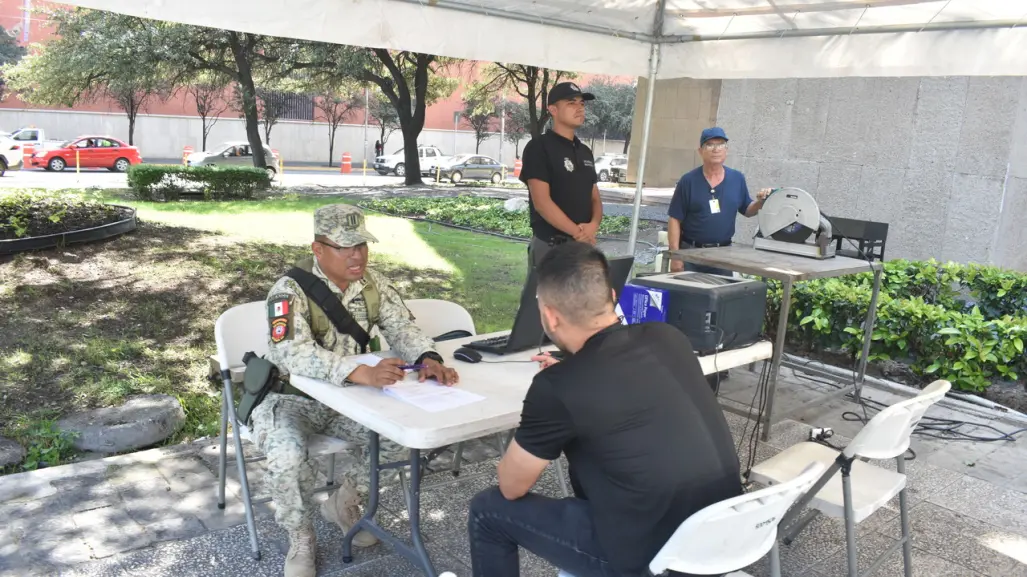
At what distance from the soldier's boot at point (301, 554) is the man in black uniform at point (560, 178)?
2209 mm

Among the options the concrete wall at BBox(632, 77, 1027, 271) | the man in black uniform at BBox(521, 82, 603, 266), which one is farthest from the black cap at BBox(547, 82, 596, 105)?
the concrete wall at BBox(632, 77, 1027, 271)

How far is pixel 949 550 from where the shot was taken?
345cm

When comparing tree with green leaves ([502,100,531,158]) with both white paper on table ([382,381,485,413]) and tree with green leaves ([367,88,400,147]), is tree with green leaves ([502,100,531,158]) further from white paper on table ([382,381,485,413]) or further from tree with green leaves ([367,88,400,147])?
white paper on table ([382,381,485,413])

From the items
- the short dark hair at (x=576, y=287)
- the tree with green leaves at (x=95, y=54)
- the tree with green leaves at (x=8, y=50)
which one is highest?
the tree with green leaves at (x=8, y=50)

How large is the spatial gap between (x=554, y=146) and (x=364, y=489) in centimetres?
242

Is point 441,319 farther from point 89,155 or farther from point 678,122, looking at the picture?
point 89,155

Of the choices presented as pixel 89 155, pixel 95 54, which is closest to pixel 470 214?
pixel 95 54

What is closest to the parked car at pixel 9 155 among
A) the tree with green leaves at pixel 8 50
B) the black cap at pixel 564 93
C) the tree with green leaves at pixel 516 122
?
the tree with green leaves at pixel 8 50

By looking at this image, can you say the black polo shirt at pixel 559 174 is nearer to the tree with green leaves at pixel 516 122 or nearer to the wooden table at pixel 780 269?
the wooden table at pixel 780 269

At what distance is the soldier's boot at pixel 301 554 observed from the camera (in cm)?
286

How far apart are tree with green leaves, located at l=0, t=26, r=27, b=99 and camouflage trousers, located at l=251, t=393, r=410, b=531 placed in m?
38.8

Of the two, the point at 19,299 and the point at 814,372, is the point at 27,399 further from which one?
the point at 814,372

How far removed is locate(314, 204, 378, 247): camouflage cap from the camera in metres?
2.98

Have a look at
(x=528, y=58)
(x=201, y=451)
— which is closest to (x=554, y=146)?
(x=528, y=58)
